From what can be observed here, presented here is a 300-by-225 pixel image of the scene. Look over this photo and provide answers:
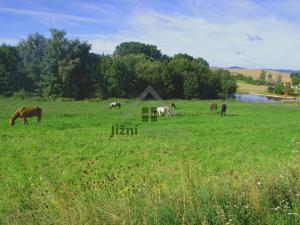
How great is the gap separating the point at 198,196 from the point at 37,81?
63.8 metres

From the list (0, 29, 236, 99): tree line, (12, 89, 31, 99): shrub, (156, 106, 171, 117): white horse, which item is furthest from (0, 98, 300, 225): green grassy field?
(0, 29, 236, 99): tree line

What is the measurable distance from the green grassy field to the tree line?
4152 cm

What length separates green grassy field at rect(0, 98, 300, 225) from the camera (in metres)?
4.89

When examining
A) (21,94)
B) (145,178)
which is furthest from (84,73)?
(145,178)

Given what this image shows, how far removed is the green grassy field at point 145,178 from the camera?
16.1ft

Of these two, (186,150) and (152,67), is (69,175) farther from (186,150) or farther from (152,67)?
(152,67)

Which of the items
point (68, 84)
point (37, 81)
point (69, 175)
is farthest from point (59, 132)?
point (37, 81)

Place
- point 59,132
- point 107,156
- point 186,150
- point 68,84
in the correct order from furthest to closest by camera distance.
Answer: point 68,84
point 59,132
point 186,150
point 107,156

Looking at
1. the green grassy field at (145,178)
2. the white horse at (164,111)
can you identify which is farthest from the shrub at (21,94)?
the green grassy field at (145,178)

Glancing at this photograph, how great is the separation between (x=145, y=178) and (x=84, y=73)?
59662 millimetres

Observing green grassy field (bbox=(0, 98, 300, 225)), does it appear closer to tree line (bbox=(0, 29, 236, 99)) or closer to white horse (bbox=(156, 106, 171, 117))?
white horse (bbox=(156, 106, 171, 117))

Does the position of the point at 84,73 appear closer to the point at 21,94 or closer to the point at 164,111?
the point at 21,94

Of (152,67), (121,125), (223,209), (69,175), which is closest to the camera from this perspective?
(223,209)

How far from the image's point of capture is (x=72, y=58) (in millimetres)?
63438
